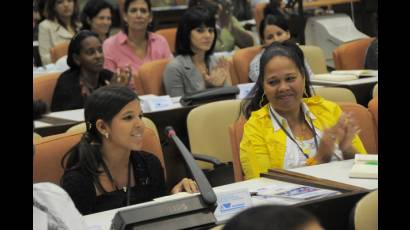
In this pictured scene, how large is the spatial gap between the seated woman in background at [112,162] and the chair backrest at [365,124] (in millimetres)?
895

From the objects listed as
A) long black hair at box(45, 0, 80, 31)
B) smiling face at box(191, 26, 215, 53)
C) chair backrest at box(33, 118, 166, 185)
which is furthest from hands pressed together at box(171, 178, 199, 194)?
long black hair at box(45, 0, 80, 31)

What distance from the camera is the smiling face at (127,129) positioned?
2.80 metres

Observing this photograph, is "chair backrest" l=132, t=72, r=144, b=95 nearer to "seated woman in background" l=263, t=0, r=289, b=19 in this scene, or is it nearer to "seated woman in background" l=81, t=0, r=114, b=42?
"seated woman in background" l=81, t=0, r=114, b=42

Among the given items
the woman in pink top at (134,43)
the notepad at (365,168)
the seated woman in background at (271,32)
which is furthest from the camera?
the woman in pink top at (134,43)

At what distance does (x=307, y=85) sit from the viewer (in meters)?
3.23

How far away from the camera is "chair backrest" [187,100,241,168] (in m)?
3.65

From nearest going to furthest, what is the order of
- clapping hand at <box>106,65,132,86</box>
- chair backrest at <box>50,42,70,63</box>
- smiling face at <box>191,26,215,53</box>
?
clapping hand at <box>106,65,132,86</box> → smiling face at <box>191,26,215,53</box> → chair backrest at <box>50,42,70,63</box>

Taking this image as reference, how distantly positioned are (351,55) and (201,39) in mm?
1198

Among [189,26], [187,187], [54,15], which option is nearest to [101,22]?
[54,15]

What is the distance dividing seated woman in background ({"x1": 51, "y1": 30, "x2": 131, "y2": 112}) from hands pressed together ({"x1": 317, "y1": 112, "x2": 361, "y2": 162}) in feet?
6.81

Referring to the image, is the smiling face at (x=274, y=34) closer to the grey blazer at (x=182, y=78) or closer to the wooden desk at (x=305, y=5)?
the grey blazer at (x=182, y=78)

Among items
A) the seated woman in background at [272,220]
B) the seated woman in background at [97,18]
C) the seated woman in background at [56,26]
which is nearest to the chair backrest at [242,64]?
the seated woman in background at [97,18]
